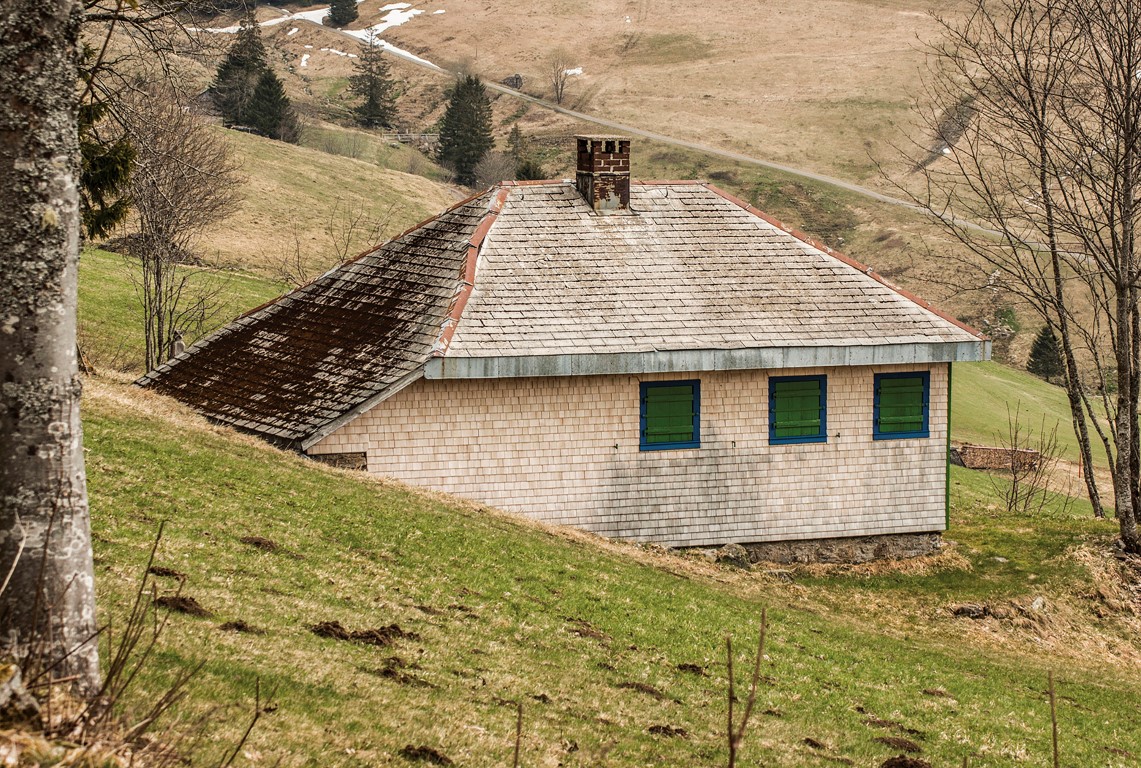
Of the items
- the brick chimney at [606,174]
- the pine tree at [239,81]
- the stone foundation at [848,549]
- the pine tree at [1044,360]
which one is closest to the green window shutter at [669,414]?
the stone foundation at [848,549]

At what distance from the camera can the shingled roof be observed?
75.9 feet

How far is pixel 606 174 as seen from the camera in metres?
27.1

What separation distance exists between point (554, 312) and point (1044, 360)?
64308mm

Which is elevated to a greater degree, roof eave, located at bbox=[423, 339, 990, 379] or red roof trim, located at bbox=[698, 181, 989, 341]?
red roof trim, located at bbox=[698, 181, 989, 341]

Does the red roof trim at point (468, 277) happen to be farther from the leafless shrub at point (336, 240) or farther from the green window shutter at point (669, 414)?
the leafless shrub at point (336, 240)

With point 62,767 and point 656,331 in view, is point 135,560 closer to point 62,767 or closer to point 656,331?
point 62,767

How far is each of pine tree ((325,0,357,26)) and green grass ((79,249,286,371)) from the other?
118159mm

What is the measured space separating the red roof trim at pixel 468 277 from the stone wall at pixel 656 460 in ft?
2.85

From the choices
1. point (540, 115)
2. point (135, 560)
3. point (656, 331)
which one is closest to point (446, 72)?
point (540, 115)

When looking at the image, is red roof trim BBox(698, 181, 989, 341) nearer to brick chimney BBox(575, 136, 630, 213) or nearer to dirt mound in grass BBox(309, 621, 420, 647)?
brick chimney BBox(575, 136, 630, 213)

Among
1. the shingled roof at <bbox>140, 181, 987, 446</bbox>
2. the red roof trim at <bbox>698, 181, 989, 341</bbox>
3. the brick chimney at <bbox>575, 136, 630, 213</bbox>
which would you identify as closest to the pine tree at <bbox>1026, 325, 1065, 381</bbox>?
the red roof trim at <bbox>698, 181, 989, 341</bbox>

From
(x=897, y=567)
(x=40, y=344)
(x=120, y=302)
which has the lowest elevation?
(x=897, y=567)

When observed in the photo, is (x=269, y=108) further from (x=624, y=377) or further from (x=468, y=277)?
(x=624, y=377)

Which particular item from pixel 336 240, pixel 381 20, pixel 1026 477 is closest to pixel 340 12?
pixel 381 20
